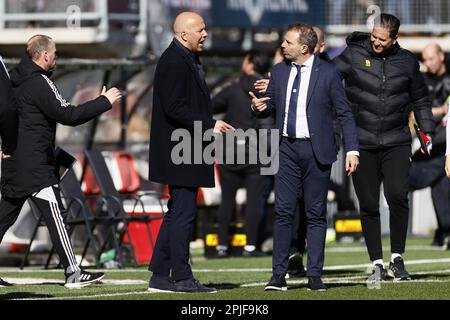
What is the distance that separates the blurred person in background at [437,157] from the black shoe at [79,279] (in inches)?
251

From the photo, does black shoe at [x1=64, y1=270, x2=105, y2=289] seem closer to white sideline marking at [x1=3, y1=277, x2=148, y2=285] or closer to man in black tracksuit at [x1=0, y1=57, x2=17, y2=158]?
white sideline marking at [x1=3, y1=277, x2=148, y2=285]

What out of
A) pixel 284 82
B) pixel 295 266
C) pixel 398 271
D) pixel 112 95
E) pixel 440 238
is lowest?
pixel 440 238

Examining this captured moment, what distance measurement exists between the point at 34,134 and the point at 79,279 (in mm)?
1278

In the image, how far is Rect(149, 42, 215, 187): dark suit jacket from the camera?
12000 millimetres

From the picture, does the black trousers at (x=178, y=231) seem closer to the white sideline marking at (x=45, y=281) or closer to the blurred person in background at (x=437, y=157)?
the white sideline marking at (x=45, y=281)

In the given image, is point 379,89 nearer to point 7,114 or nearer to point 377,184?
point 377,184

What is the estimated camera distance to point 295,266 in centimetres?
1420

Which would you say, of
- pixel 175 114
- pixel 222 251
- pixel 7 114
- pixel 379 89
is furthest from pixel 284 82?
pixel 222 251

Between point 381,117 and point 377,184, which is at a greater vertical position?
point 381,117

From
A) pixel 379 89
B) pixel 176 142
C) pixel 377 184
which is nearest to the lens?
pixel 176 142

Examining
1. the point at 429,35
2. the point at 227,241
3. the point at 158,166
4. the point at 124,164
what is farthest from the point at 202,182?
the point at 429,35

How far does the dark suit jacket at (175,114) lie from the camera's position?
39.4ft
